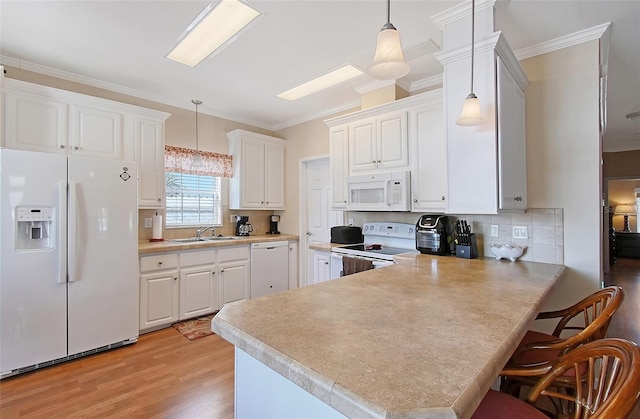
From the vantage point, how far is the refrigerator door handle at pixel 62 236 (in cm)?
247

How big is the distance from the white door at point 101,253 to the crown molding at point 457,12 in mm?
2847

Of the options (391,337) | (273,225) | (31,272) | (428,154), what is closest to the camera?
(391,337)

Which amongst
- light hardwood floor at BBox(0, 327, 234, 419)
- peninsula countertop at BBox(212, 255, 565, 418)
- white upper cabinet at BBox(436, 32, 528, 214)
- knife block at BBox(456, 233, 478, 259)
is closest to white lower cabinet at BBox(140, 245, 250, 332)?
light hardwood floor at BBox(0, 327, 234, 419)

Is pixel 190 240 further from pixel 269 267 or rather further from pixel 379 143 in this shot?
pixel 379 143

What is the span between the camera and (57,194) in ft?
8.09

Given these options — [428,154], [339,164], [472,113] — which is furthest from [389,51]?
[339,164]

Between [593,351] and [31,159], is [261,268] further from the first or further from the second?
[593,351]

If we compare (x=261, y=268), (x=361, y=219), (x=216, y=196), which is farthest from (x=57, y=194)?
(x=361, y=219)

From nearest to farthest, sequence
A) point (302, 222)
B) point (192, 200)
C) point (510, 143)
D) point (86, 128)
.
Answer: point (510, 143), point (86, 128), point (192, 200), point (302, 222)

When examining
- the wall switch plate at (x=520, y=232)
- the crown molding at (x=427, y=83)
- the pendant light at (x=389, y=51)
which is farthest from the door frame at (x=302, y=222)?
the pendant light at (x=389, y=51)

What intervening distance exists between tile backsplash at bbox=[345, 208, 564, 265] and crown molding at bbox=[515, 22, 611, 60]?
1.21 m

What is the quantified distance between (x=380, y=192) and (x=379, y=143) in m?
0.52

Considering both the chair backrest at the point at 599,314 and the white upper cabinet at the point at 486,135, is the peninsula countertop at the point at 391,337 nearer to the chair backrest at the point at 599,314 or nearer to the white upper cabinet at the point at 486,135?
the chair backrest at the point at 599,314

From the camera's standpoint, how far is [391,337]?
36.9 inches
